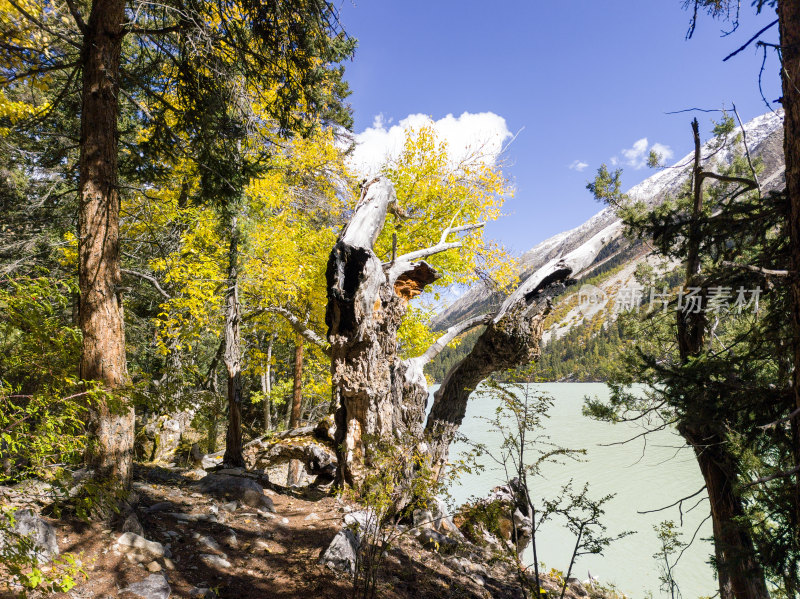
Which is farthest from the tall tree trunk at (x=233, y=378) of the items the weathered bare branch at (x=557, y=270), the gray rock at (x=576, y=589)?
the gray rock at (x=576, y=589)

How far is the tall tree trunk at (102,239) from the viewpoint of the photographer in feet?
10.9

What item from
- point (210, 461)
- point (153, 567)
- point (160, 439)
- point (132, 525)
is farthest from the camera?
point (160, 439)

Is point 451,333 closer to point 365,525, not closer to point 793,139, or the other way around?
point 365,525

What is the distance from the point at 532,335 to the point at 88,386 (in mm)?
4788

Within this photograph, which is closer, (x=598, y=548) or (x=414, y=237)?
(x=598, y=548)

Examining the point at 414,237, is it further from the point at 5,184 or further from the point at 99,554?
the point at 5,184

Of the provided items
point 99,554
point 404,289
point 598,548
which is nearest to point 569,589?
point 598,548

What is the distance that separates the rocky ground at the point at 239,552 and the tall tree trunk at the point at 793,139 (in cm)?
265

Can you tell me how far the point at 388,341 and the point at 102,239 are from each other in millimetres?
3064

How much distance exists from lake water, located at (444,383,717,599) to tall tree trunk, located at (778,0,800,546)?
187 cm

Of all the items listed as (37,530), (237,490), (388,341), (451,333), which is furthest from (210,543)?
(451,333)

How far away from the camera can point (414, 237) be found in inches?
355

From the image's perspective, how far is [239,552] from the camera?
11.7 ft

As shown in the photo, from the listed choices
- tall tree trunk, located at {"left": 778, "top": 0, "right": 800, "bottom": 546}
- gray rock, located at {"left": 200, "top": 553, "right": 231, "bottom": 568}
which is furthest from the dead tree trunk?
tall tree trunk, located at {"left": 778, "top": 0, "right": 800, "bottom": 546}
